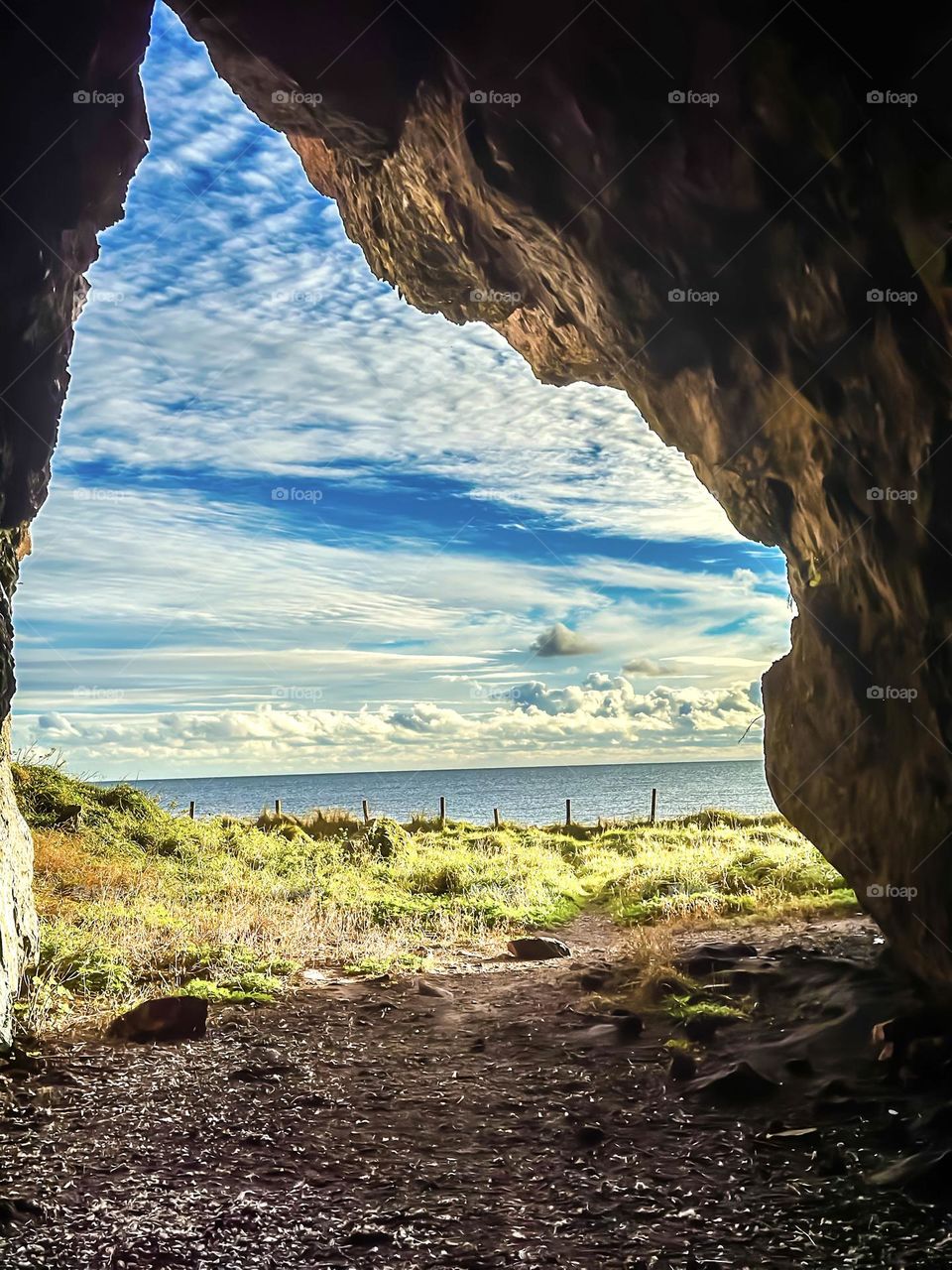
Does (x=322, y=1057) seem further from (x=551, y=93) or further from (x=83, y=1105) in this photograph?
(x=551, y=93)

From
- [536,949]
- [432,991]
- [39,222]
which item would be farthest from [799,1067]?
[39,222]

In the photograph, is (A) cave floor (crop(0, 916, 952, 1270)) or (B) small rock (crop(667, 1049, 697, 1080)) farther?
(B) small rock (crop(667, 1049, 697, 1080))

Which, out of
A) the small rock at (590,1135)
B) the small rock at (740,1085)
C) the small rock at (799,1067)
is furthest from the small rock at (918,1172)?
the small rock at (590,1135)

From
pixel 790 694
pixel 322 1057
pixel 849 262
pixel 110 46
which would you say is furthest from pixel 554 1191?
pixel 110 46

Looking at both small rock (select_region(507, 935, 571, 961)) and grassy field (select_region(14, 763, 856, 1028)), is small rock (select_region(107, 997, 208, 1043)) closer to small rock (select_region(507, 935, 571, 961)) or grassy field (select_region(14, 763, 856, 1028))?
grassy field (select_region(14, 763, 856, 1028))

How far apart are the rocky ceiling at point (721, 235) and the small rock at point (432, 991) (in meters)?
4.08

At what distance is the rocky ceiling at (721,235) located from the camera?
6.07m

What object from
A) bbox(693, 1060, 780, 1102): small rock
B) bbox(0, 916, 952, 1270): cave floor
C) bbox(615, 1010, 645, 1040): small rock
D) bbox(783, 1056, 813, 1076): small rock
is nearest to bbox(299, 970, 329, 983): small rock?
bbox(0, 916, 952, 1270): cave floor

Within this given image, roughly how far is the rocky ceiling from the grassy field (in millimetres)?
3700

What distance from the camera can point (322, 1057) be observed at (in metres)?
7.47

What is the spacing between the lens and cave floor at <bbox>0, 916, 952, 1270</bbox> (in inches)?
173

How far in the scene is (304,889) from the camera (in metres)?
15.6

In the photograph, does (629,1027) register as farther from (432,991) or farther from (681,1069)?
(432,991)

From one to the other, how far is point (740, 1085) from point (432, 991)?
157 inches
